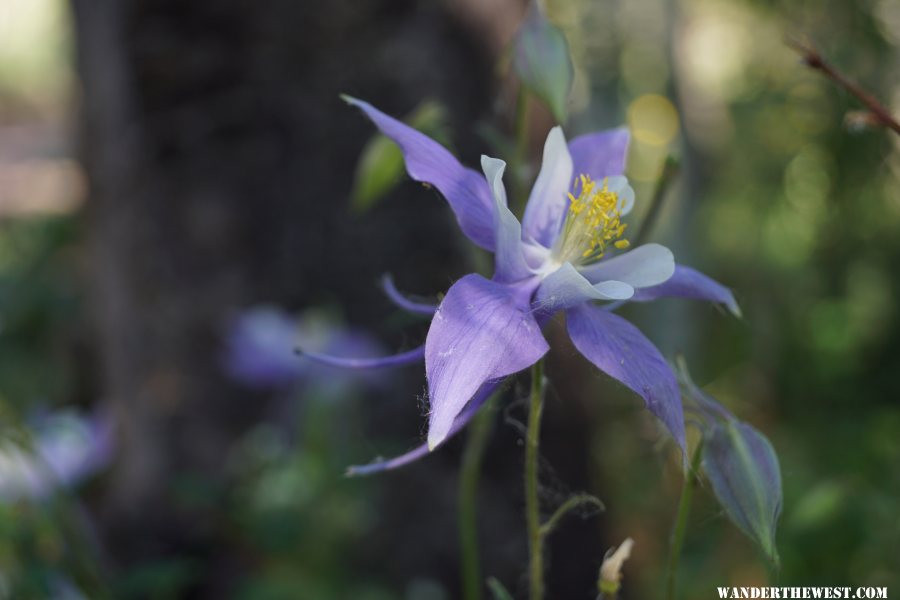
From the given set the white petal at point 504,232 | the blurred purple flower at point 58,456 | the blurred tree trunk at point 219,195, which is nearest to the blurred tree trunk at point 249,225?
the blurred tree trunk at point 219,195

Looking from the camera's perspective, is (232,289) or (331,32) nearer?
(331,32)

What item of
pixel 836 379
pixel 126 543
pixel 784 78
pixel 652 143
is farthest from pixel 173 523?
pixel 652 143

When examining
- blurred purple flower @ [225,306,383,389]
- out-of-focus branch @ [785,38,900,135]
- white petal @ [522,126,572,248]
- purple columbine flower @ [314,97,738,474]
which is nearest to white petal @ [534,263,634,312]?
purple columbine flower @ [314,97,738,474]

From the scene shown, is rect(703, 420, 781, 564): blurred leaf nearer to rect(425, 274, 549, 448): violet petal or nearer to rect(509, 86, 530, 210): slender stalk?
rect(425, 274, 549, 448): violet petal

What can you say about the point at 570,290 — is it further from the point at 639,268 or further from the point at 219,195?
the point at 219,195

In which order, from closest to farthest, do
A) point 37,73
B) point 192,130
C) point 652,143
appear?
point 192,130 < point 652,143 < point 37,73

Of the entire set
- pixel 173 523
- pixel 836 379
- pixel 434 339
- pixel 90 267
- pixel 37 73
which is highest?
pixel 434 339

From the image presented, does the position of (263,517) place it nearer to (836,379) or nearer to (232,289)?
(232,289)
